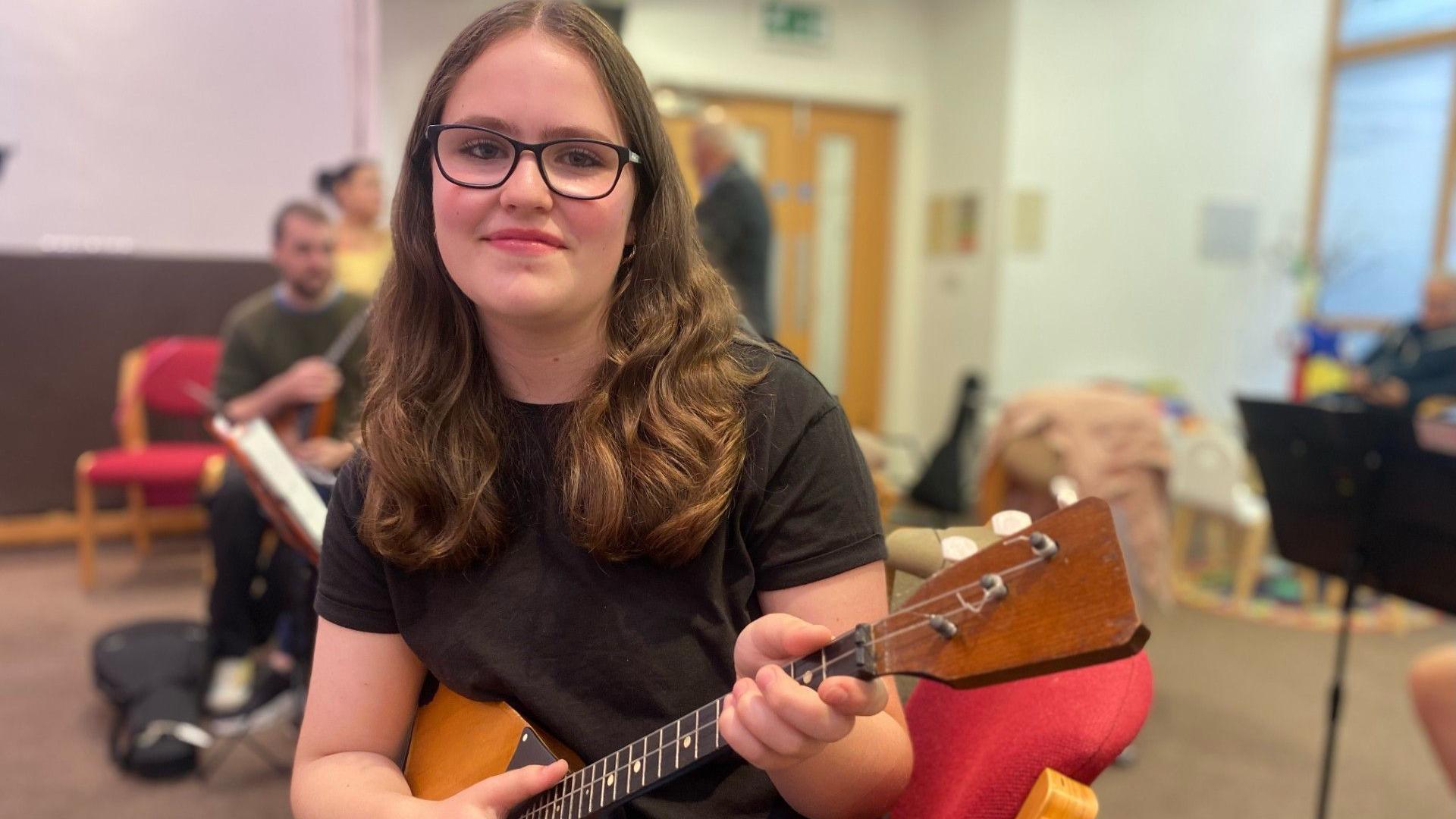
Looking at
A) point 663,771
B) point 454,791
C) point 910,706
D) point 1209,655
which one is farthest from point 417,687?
point 1209,655

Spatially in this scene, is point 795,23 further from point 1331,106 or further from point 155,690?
point 155,690

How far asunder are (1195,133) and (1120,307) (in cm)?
118

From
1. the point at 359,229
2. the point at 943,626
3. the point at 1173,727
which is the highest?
the point at 359,229

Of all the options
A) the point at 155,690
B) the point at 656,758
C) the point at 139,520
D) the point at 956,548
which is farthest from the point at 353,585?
the point at 139,520

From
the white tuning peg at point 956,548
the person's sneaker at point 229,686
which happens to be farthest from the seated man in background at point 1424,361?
the person's sneaker at point 229,686

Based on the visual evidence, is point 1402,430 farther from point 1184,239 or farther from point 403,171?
point 1184,239

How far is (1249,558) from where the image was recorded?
3959 millimetres

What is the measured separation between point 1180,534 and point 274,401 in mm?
3687

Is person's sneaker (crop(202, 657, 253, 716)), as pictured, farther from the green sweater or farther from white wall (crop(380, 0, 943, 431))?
white wall (crop(380, 0, 943, 431))

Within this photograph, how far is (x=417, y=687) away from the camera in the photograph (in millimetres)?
1080

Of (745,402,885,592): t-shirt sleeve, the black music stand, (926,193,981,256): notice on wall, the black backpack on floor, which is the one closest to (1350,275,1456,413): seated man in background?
(926,193,981,256): notice on wall

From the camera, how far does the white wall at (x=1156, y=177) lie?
548 cm

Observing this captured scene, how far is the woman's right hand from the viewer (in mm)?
905

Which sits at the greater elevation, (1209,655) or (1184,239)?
(1184,239)
